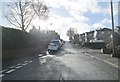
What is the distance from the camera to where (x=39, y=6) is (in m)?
62.0

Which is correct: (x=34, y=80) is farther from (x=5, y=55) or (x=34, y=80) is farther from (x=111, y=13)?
(x=111, y=13)

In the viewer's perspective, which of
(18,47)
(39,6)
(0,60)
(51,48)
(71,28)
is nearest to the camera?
(0,60)

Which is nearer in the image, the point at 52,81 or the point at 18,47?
the point at 52,81

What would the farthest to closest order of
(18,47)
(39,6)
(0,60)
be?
(39,6) → (18,47) → (0,60)

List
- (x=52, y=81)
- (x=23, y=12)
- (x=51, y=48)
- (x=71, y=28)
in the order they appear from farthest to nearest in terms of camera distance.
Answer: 1. (x=71, y=28)
2. (x=23, y=12)
3. (x=51, y=48)
4. (x=52, y=81)

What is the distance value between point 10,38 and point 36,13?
39.5 meters

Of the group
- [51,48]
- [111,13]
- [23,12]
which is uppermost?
[23,12]

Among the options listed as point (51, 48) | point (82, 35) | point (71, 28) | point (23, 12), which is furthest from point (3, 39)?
point (82, 35)

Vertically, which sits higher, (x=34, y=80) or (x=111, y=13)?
(x=111, y=13)

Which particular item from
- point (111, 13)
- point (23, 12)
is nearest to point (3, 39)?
point (111, 13)

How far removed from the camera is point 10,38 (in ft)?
78.0

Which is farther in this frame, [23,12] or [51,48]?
[23,12]

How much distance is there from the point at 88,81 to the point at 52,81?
1.54 m

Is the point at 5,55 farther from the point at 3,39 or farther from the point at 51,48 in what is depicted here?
the point at 51,48
